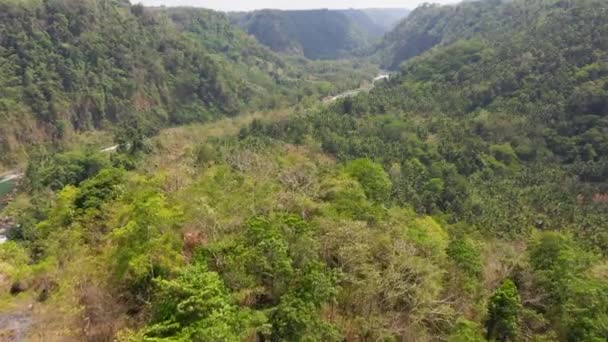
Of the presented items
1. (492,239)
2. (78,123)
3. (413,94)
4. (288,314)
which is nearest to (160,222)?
(288,314)

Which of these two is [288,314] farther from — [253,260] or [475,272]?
[475,272]

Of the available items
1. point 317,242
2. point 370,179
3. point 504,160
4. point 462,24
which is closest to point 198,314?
point 317,242

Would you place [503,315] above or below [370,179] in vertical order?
below

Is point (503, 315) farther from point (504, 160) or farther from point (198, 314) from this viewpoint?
point (504, 160)

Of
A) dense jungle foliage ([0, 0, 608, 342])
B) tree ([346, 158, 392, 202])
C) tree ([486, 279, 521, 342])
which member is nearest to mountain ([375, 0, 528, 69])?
dense jungle foliage ([0, 0, 608, 342])

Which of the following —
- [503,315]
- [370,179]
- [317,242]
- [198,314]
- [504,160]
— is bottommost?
[504,160]

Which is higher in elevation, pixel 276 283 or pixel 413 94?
pixel 276 283

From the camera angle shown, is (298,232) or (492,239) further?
(492,239)

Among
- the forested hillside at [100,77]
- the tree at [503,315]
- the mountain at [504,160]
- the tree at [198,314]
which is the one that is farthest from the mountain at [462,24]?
the tree at [198,314]
